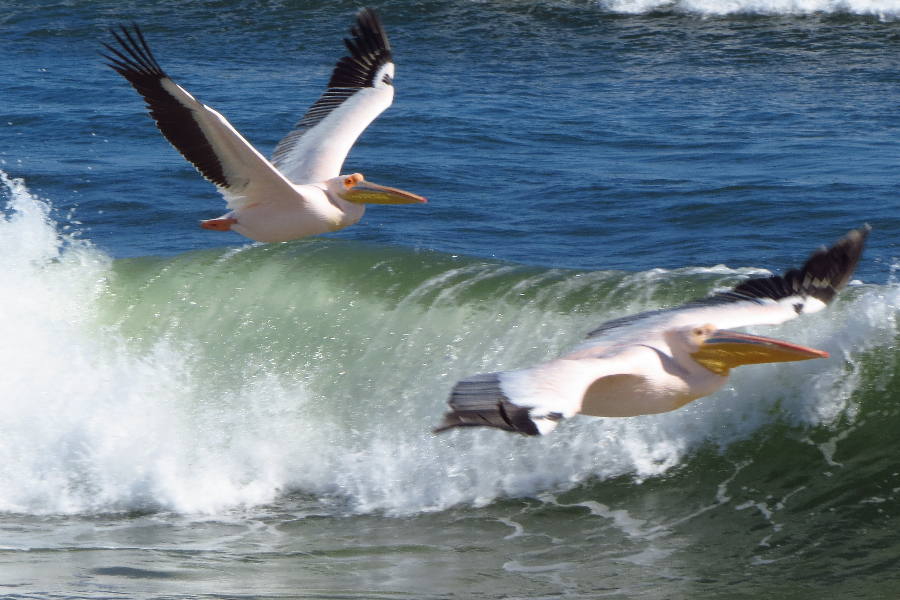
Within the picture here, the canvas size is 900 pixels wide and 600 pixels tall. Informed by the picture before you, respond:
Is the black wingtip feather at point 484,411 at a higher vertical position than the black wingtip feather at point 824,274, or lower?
lower

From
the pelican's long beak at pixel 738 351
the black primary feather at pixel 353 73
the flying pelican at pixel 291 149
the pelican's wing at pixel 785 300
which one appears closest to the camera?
the pelican's long beak at pixel 738 351

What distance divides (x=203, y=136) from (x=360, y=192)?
985 mm

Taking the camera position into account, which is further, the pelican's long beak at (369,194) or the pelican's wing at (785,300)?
the pelican's long beak at (369,194)

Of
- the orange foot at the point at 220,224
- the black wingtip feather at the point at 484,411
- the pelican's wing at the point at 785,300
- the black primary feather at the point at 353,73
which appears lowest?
the black wingtip feather at the point at 484,411

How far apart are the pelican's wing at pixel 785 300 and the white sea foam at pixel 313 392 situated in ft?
4.24

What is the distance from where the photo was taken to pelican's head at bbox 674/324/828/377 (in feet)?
15.4

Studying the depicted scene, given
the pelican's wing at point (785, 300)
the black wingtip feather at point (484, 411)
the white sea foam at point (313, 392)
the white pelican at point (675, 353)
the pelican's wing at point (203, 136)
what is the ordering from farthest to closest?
1. the white sea foam at point (313, 392)
2. the pelican's wing at point (203, 136)
3. the pelican's wing at point (785, 300)
4. the white pelican at point (675, 353)
5. the black wingtip feather at point (484, 411)

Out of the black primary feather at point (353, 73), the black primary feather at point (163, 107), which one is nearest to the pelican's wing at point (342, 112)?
the black primary feather at point (353, 73)

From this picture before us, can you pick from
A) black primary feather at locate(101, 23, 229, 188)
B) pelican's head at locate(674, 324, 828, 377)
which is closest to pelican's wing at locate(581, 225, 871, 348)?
pelican's head at locate(674, 324, 828, 377)

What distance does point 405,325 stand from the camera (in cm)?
753

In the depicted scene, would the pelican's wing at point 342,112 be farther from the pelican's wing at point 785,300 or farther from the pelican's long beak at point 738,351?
the pelican's long beak at point 738,351

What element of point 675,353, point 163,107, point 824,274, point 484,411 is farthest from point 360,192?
point 484,411

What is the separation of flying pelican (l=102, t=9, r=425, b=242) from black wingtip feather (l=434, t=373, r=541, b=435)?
2.59m

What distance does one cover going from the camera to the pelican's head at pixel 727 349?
15.4ft
